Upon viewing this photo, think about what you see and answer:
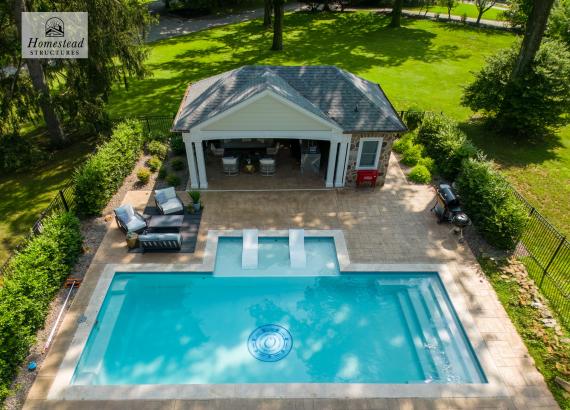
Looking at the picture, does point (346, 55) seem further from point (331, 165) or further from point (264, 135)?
point (264, 135)

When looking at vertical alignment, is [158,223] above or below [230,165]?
below

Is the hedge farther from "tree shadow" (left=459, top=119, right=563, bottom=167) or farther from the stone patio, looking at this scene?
"tree shadow" (left=459, top=119, right=563, bottom=167)

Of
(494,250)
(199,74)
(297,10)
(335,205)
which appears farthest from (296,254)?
(297,10)

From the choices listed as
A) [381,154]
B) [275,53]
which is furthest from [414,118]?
[275,53]

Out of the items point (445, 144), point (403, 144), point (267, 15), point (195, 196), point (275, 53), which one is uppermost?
point (267, 15)

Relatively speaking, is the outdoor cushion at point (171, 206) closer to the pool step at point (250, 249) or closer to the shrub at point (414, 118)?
the pool step at point (250, 249)

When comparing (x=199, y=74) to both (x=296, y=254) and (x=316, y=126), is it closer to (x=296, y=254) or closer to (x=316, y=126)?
(x=316, y=126)
